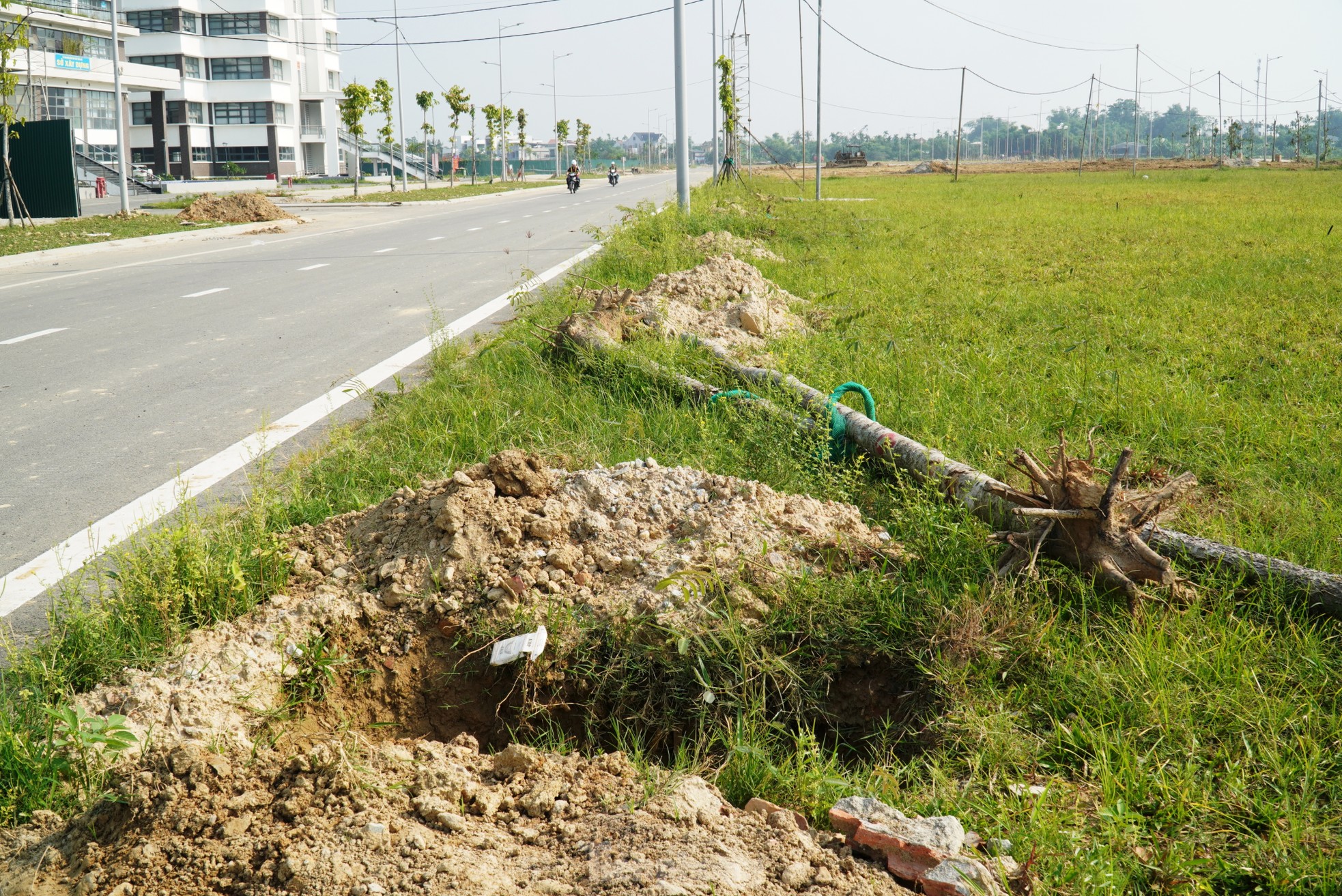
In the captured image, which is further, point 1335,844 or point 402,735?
point 402,735

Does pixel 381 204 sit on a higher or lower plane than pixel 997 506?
higher

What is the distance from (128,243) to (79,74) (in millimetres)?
33677

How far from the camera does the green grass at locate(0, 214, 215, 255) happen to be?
61.6 feet

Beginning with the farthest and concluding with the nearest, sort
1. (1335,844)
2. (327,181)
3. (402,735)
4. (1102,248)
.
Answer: (327,181)
(1102,248)
(402,735)
(1335,844)

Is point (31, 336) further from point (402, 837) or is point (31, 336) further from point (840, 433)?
point (402, 837)

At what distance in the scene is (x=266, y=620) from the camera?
344 cm

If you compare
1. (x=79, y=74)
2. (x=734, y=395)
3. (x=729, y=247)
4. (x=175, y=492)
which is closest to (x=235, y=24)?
(x=79, y=74)

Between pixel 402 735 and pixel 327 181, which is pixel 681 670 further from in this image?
pixel 327 181

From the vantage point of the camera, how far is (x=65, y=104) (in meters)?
48.5

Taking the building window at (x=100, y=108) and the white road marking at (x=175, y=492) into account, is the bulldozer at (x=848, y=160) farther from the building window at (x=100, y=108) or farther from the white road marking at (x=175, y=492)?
the white road marking at (x=175, y=492)

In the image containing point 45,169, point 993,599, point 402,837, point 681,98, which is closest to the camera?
point 402,837

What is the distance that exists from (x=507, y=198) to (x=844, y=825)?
42247mm

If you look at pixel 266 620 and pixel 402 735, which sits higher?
pixel 266 620

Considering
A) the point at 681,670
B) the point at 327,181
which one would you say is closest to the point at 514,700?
the point at 681,670
